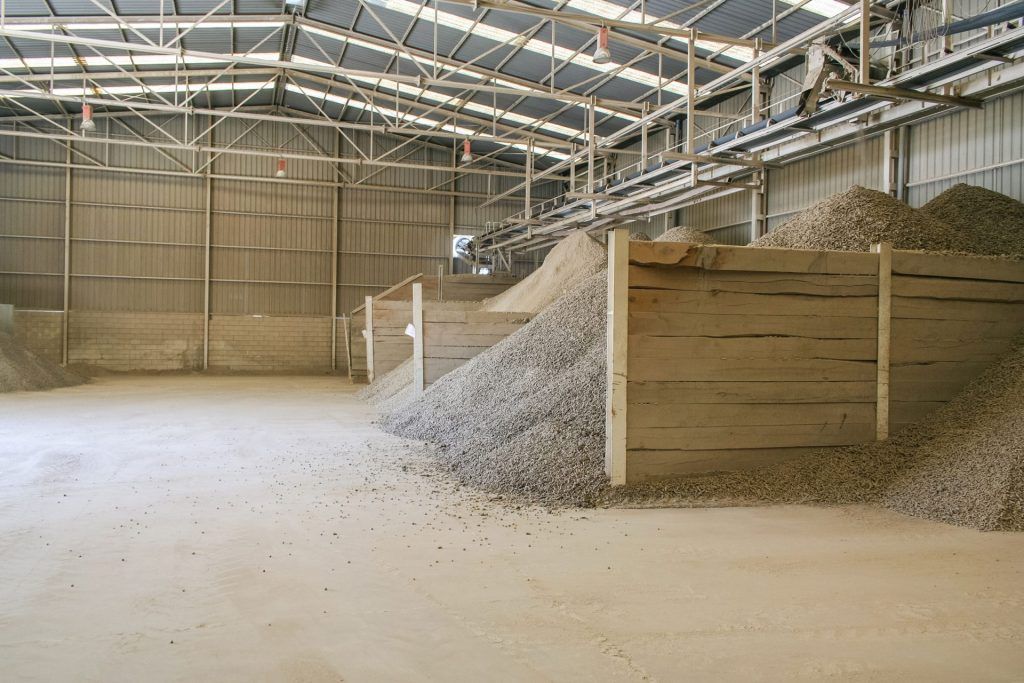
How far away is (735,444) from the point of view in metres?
6.23

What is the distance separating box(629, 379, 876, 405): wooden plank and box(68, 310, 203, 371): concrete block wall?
20920 millimetres

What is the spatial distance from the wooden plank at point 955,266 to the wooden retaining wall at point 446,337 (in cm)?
658

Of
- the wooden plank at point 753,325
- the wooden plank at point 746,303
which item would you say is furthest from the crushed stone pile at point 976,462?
the wooden plank at point 746,303

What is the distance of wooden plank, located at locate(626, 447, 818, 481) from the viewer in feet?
19.7

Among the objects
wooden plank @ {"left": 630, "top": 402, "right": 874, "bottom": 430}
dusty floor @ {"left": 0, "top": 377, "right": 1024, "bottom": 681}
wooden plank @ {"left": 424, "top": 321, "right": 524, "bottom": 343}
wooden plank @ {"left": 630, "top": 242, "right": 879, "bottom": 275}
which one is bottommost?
dusty floor @ {"left": 0, "top": 377, "right": 1024, "bottom": 681}

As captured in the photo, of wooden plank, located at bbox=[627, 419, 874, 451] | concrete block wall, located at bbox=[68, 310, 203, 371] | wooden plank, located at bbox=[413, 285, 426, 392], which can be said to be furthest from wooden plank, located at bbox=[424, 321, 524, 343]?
concrete block wall, located at bbox=[68, 310, 203, 371]

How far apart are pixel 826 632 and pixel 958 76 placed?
23.6 ft

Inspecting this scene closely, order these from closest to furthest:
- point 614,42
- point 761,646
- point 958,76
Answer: point 761,646
point 958,76
point 614,42

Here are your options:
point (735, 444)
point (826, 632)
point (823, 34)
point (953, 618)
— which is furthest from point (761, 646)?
point (823, 34)

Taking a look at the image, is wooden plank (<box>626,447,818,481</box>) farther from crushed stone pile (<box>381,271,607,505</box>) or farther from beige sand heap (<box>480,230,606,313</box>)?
beige sand heap (<box>480,230,606,313</box>)

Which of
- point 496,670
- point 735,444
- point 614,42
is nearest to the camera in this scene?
point 496,670

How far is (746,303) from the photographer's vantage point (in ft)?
20.6

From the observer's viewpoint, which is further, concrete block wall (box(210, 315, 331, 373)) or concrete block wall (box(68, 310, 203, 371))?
concrete block wall (box(210, 315, 331, 373))

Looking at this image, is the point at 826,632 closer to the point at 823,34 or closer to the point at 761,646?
the point at 761,646
